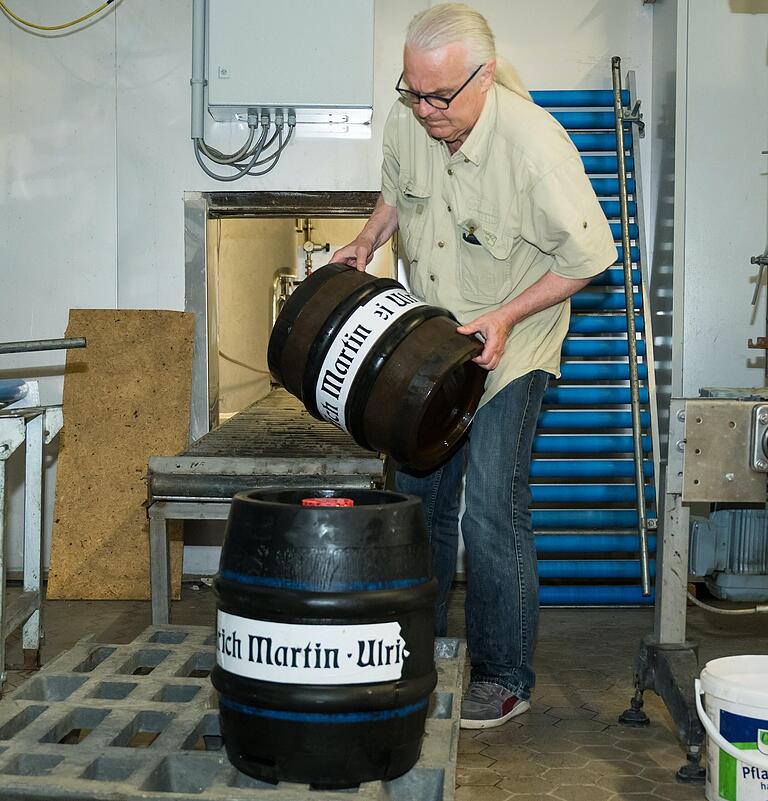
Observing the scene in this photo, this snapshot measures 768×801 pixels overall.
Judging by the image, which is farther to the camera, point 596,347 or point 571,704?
point 596,347

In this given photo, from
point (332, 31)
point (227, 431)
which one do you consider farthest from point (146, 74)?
point (227, 431)

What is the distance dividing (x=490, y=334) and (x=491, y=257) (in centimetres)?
32

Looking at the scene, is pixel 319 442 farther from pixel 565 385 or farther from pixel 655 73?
pixel 655 73

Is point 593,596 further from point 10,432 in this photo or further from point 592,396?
point 10,432

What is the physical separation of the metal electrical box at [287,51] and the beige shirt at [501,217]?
4.45 feet

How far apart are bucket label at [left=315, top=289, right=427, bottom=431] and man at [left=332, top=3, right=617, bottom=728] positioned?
0.20 m

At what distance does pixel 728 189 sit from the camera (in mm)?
4066

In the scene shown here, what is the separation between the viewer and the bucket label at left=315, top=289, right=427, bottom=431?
7.00 feet

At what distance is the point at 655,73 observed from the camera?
424 cm

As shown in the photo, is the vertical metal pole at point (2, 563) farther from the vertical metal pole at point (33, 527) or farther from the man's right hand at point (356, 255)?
the man's right hand at point (356, 255)

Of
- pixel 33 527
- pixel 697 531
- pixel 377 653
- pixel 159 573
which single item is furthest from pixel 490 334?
pixel 33 527

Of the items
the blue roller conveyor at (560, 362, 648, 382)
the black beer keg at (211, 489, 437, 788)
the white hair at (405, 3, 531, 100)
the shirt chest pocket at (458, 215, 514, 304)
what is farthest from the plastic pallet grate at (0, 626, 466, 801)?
the blue roller conveyor at (560, 362, 648, 382)

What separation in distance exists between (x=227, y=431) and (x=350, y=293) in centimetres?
151

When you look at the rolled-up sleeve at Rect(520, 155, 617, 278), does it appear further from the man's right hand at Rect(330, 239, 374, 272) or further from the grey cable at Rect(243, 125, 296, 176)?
the grey cable at Rect(243, 125, 296, 176)
